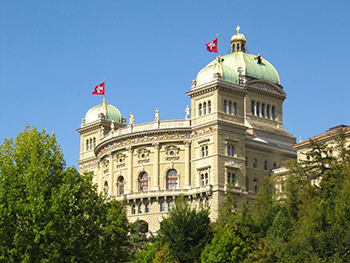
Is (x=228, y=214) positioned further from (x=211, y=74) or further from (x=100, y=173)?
(x=100, y=173)

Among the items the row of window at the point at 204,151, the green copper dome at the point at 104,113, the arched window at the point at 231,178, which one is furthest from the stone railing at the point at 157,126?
the green copper dome at the point at 104,113

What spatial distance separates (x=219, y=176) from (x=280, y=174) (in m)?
11.1

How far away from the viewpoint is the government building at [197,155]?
112125 millimetres

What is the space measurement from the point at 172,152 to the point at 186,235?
36452 millimetres

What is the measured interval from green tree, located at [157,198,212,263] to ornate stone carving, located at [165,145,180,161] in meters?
33.8

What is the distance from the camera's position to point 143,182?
118062mm

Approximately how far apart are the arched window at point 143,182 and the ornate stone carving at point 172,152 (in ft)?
13.6

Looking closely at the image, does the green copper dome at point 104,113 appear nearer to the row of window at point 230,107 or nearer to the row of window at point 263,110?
the row of window at point 263,110

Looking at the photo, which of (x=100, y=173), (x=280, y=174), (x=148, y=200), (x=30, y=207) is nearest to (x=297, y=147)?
(x=280, y=174)

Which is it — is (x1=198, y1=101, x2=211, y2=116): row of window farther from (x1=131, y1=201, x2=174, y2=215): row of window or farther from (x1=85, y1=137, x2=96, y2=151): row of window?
(x1=85, y1=137, x2=96, y2=151): row of window

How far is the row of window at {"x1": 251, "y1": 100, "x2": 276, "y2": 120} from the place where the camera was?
130 meters

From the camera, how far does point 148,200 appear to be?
11562 centimetres

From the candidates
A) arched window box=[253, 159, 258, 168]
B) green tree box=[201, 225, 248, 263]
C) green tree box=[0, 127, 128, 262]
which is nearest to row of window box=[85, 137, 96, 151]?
arched window box=[253, 159, 258, 168]

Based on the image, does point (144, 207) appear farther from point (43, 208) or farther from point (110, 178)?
point (43, 208)
